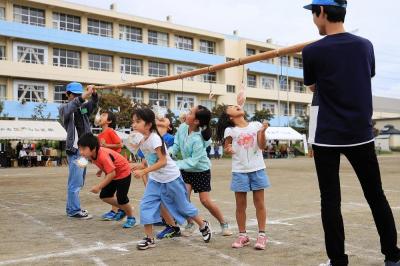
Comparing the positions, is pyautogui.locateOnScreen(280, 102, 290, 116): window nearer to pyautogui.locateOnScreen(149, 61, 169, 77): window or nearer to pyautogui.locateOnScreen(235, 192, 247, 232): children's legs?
pyautogui.locateOnScreen(149, 61, 169, 77): window

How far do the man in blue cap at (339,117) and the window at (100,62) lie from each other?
43.0 meters

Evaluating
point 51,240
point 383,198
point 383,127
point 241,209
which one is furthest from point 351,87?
point 383,127

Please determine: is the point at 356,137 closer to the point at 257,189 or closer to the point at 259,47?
the point at 257,189

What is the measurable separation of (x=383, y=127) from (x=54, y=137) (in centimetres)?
5907

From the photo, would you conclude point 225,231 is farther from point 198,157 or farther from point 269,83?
point 269,83

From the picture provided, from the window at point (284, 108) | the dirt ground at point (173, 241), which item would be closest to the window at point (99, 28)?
the window at point (284, 108)

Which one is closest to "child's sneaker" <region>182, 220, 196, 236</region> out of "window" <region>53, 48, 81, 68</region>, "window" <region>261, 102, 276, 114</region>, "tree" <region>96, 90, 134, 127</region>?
"tree" <region>96, 90, 134, 127</region>

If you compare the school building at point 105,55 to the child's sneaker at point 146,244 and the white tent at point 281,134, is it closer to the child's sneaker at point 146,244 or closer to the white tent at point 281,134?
the white tent at point 281,134

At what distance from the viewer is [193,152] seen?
5.64 meters

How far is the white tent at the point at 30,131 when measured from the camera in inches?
1082

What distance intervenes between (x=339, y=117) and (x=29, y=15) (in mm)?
41639

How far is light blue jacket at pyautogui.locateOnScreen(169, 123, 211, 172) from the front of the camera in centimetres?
556

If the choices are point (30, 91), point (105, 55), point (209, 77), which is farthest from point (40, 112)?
point (209, 77)

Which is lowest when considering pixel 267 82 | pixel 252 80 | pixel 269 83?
pixel 269 83
